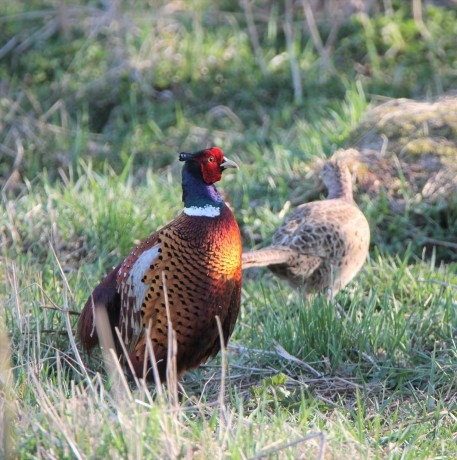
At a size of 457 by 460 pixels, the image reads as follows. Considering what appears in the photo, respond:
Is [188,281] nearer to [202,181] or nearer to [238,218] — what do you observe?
[202,181]

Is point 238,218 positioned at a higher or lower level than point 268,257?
lower

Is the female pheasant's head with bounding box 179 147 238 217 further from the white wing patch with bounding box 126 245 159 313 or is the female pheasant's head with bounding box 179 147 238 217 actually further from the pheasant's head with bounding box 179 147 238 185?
the white wing patch with bounding box 126 245 159 313

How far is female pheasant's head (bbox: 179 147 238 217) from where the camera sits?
3566 mm

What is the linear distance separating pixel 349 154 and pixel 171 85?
7.72ft

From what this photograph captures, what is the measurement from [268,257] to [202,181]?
693 millimetres

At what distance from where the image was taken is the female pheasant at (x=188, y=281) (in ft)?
11.2

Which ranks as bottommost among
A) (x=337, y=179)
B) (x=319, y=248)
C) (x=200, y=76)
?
(x=319, y=248)

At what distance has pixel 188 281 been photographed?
341cm

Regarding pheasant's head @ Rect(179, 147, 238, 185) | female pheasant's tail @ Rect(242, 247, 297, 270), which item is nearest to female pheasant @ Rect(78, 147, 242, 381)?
pheasant's head @ Rect(179, 147, 238, 185)

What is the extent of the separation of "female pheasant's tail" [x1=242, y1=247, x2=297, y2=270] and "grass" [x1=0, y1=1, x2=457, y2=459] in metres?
0.21

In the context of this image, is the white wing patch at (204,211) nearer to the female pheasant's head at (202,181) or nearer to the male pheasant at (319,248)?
the female pheasant's head at (202,181)

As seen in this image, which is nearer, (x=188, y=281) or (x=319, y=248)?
(x=188, y=281)

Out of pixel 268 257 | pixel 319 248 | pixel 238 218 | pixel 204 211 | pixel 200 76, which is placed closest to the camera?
pixel 204 211

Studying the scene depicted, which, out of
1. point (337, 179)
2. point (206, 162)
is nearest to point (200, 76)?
point (337, 179)
